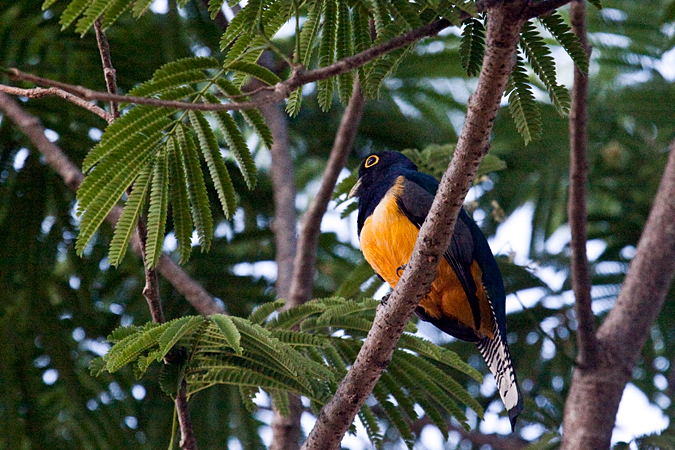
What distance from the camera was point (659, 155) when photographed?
689 centimetres


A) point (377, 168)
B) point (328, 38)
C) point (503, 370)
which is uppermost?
point (328, 38)

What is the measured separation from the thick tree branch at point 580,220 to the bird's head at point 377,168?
1.01 metres

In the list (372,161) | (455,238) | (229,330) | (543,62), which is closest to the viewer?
(543,62)

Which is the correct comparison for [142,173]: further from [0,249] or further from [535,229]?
[535,229]

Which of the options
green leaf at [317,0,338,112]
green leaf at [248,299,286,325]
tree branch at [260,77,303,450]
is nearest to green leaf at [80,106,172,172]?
green leaf at [317,0,338,112]

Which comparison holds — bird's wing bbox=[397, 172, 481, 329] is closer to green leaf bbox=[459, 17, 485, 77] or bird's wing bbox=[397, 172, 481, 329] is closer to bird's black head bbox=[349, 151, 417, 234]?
bird's black head bbox=[349, 151, 417, 234]

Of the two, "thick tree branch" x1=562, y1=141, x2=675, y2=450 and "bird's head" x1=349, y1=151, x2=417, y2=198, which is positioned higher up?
"bird's head" x1=349, y1=151, x2=417, y2=198

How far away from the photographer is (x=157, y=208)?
2969 mm

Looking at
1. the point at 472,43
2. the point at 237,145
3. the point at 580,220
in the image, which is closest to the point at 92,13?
the point at 237,145

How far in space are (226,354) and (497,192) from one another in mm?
4676

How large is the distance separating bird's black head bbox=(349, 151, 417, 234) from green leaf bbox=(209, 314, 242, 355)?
5.40ft

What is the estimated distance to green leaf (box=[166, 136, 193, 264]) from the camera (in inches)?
119

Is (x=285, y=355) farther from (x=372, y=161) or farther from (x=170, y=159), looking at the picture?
(x=372, y=161)

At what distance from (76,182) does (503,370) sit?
2.82 meters
